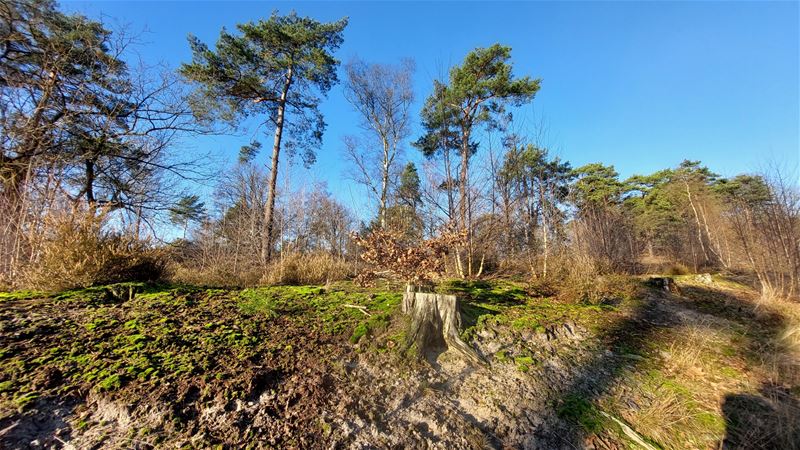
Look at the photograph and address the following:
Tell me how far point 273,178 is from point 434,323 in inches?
394

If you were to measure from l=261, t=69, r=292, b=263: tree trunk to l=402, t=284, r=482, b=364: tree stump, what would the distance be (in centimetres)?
766

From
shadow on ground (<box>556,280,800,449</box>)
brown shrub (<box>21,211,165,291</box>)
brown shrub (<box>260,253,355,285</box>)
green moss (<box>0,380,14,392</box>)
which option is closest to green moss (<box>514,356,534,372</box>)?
shadow on ground (<box>556,280,800,449</box>)

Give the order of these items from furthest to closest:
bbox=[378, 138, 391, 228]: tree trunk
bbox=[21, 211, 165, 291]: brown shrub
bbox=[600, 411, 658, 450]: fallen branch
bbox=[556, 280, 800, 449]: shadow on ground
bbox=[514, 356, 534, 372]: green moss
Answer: bbox=[378, 138, 391, 228]: tree trunk, bbox=[21, 211, 165, 291]: brown shrub, bbox=[514, 356, 534, 372]: green moss, bbox=[556, 280, 800, 449]: shadow on ground, bbox=[600, 411, 658, 450]: fallen branch

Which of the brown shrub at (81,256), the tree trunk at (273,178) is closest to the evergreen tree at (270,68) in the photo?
the tree trunk at (273,178)

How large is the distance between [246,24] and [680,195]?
25778 millimetres

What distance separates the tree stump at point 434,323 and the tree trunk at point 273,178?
25.1ft

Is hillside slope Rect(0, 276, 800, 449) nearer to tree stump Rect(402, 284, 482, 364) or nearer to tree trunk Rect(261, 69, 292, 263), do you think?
tree stump Rect(402, 284, 482, 364)

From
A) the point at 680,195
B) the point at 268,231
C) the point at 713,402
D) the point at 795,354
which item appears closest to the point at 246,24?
the point at 268,231

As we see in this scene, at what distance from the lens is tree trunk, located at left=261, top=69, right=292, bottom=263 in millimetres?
9848

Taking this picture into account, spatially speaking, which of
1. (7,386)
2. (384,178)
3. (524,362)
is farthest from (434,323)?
(384,178)

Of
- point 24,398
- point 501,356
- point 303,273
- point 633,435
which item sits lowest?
point 633,435

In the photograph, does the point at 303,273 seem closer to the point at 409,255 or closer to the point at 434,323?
the point at 409,255

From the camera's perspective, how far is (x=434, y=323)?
2811 mm

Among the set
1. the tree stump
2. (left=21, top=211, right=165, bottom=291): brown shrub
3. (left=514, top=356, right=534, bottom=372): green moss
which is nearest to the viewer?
(left=514, top=356, right=534, bottom=372): green moss
